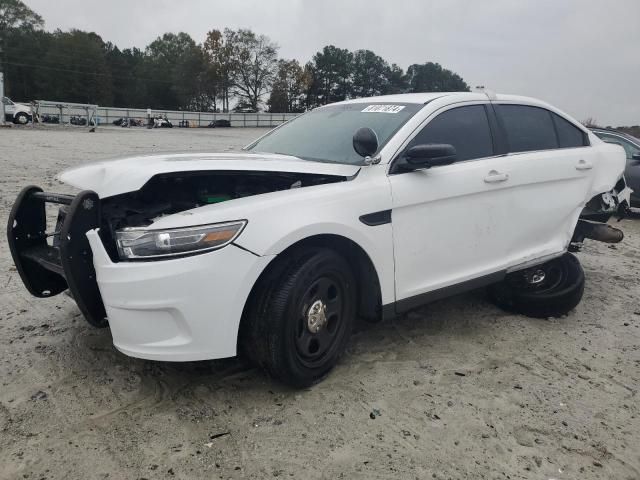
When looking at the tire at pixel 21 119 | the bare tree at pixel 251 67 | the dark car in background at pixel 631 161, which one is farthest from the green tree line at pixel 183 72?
the dark car in background at pixel 631 161

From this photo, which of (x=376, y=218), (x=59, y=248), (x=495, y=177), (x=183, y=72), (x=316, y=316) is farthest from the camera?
(x=183, y=72)

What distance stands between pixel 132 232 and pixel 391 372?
1764 mm

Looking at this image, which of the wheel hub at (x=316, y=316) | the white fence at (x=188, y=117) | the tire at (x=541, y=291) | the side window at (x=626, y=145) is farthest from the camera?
the white fence at (x=188, y=117)

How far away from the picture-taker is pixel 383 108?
12.9 feet

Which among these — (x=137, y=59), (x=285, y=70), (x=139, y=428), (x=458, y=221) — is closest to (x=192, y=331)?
(x=139, y=428)

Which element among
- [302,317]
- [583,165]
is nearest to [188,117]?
[583,165]

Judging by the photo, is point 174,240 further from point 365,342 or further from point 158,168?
point 365,342

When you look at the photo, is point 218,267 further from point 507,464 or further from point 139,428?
point 507,464

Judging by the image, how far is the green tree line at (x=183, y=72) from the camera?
245 feet

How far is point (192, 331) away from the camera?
2609 mm

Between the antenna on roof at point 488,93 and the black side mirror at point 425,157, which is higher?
the antenna on roof at point 488,93

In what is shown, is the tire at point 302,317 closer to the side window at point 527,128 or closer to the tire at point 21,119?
the side window at point 527,128

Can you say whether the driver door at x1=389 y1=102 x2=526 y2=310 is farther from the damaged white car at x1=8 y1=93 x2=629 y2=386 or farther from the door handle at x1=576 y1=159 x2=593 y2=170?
the door handle at x1=576 y1=159 x2=593 y2=170

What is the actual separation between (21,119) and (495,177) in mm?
37677
